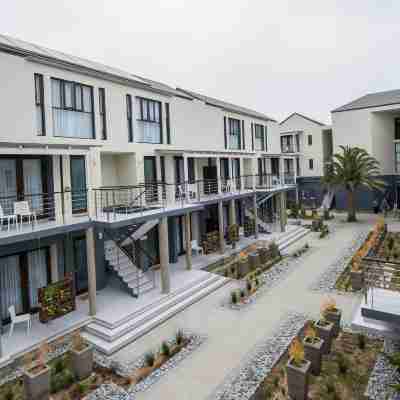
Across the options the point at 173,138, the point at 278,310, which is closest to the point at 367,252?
the point at 278,310

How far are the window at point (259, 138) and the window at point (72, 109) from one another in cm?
1647

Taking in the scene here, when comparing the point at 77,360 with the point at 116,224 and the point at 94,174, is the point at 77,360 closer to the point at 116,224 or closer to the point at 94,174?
the point at 116,224

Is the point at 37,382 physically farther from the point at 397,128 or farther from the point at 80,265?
the point at 397,128

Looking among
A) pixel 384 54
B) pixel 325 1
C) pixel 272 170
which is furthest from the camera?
pixel 272 170

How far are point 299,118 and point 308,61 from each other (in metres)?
13.1

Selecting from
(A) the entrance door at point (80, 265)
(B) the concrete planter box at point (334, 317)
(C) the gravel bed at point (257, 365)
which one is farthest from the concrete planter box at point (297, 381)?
(A) the entrance door at point (80, 265)

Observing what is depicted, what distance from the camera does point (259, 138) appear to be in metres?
28.5

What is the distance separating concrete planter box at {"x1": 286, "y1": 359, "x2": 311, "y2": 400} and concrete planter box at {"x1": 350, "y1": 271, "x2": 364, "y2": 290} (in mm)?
7518

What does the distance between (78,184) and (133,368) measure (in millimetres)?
7526

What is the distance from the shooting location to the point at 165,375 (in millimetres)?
8680

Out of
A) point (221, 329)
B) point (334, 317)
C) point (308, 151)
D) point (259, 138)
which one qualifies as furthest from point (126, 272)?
point (308, 151)

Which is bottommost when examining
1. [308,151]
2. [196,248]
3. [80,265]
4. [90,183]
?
[196,248]

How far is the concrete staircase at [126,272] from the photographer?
13453 mm

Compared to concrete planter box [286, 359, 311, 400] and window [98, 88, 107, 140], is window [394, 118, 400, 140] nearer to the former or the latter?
window [98, 88, 107, 140]
